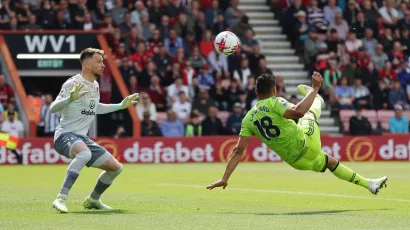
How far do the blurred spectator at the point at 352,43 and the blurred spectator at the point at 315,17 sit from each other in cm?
91

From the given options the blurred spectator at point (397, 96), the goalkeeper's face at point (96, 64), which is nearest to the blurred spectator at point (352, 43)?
the blurred spectator at point (397, 96)

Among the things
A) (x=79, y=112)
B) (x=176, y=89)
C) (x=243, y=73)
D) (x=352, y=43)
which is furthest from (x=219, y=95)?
(x=79, y=112)

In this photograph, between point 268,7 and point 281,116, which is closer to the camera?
point 281,116

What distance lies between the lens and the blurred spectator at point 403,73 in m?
31.8

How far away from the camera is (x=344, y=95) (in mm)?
30906

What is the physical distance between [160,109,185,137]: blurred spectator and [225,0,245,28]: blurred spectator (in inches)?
196

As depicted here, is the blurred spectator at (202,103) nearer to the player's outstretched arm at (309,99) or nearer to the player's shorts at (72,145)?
the player's shorts at (72,145)

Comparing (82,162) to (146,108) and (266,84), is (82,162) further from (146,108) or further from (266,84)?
(146,108)

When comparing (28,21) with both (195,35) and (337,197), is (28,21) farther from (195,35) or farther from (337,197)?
(337,197)

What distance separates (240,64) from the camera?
30.8m

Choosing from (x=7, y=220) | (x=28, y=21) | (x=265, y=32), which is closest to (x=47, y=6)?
(x=28, y=21)

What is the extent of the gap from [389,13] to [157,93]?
9645 mm

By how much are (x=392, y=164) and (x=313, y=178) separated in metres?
6.18

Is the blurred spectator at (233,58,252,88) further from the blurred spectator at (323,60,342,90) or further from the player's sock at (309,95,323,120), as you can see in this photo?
the player's sock at (309,95,323,120)
